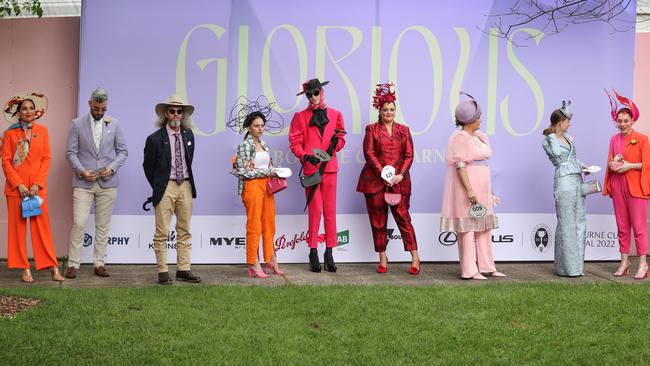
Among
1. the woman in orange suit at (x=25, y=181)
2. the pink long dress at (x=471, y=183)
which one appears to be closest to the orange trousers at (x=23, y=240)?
the woman in orange suit at (x=25, y=181)

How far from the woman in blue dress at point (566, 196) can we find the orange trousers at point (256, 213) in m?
3.07

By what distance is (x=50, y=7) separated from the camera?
402 inches

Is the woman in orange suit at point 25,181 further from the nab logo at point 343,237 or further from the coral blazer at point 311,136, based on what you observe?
the nab logo at point 343,237

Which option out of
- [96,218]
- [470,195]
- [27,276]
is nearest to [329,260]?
[470,195]

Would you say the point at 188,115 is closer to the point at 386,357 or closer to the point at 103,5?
the point at 103,5

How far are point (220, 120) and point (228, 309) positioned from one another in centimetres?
319

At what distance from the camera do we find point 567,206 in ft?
30.6

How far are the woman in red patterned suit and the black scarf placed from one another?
473 mm

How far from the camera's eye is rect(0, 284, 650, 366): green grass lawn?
231 inches

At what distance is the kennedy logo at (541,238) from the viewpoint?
10.2 meters

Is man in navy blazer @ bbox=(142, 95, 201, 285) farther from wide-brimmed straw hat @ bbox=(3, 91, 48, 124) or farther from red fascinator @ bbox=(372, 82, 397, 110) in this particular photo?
red fascinator @ bbox=(372, 82, 397, 110)

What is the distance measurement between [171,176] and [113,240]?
1545 millimetres

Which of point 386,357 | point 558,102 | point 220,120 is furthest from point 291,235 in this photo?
point 386,357

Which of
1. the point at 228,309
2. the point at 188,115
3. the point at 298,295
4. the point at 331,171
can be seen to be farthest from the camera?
the point at 331,171
